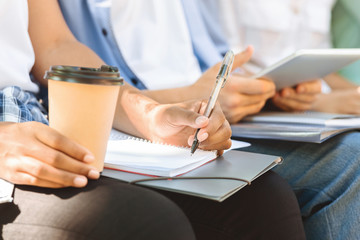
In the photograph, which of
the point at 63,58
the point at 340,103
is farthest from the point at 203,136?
the point at 340,103

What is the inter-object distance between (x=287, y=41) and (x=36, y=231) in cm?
135

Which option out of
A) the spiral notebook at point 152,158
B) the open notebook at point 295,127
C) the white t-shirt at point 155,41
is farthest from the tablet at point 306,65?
the spiral notebook at point 152,158

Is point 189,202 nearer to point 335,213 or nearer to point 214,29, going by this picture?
point 335,213

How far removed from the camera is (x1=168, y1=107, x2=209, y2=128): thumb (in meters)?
0.75

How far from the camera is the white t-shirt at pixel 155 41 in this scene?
130 centimetres

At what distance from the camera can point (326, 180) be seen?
1037 mm

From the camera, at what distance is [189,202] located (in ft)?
2.67

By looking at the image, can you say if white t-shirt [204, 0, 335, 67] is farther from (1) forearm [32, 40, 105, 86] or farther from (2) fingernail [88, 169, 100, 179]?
(2) fingernail [88, 169, 100, 179]

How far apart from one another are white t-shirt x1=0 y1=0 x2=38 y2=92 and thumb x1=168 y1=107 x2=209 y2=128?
36cm

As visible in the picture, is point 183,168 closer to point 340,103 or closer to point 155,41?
point 155,41

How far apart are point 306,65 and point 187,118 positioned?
1.69ft

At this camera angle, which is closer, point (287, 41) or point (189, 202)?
point (189, 202)

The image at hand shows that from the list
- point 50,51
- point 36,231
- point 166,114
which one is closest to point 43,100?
point 50,51

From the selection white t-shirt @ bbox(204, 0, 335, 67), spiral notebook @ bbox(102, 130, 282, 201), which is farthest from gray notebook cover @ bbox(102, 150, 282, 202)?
white t-shirt @ bbox(204, 0, 335, 67)
